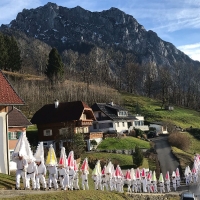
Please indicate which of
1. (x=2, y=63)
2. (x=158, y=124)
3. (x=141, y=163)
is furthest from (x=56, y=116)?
(x=2, y=63)

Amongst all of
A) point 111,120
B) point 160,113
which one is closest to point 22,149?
point 111,120

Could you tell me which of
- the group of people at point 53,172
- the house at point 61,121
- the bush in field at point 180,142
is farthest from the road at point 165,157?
the group of people at point 53,172

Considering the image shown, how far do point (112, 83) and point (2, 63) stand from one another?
3599 cm

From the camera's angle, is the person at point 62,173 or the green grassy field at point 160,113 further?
the green grassy field at point 160,113

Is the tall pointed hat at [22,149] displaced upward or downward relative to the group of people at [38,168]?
upward

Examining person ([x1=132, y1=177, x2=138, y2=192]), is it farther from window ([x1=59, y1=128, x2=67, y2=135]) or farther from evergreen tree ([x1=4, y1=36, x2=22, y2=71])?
evergreen tree ([x1=4, y1=36, x2=22, y2=71])

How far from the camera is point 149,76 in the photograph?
351 ft

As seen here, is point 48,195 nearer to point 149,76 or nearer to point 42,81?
point 42,81

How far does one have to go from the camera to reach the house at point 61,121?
45.0m

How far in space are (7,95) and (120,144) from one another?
25.2m

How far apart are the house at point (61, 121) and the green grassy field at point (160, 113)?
30.0 metres

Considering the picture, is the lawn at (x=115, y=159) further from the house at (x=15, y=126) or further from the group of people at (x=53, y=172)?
the house at (x=15, y=126)

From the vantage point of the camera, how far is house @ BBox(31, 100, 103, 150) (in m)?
45.0

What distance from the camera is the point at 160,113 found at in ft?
264
